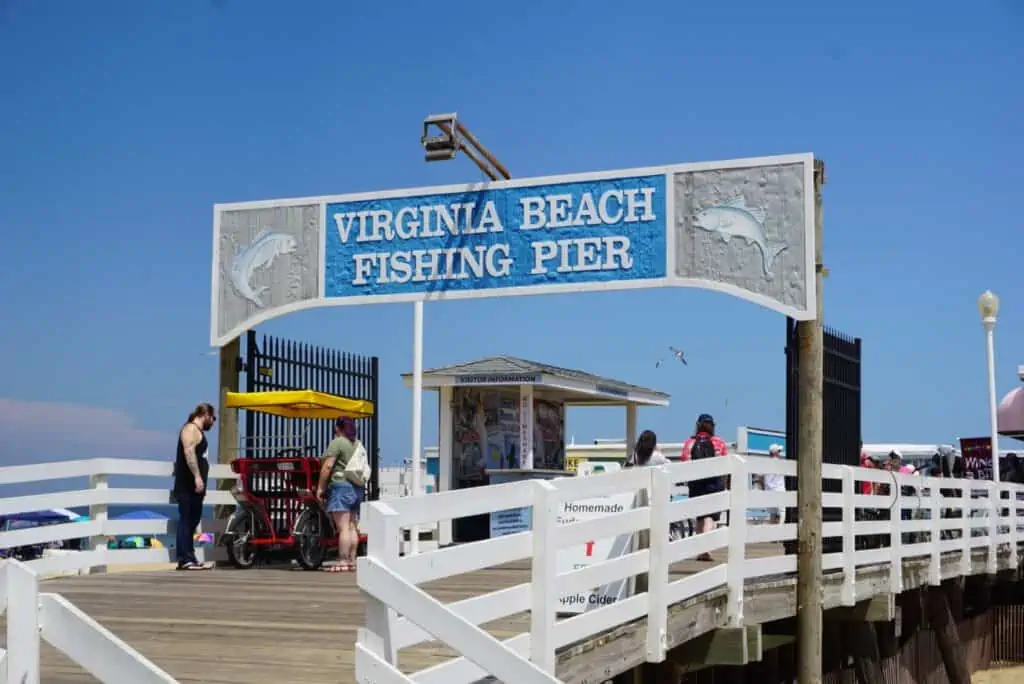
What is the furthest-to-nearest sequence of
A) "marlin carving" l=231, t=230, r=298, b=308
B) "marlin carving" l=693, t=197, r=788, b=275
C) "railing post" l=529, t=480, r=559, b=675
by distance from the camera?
"marlin carving" l=231, t=230, r=298, b=308 → "marlin carving" l=693, t=197, r=788, b=275 → "railing post" l=529, t=480, r=559, b=675

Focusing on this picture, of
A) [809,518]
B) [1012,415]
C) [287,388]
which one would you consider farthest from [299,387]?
[1012,415]

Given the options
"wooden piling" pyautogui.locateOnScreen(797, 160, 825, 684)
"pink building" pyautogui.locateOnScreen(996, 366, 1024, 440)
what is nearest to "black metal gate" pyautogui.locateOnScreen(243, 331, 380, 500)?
"wooden piling" pyautogui.locateOnScreen(797, 160, 825, 684)

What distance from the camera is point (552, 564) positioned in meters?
6.05

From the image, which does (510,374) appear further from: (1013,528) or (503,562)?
(503,562)

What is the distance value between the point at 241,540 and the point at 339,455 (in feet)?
4.84

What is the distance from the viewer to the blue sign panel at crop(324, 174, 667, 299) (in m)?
13.0

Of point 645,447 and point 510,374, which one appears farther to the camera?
point 510,374

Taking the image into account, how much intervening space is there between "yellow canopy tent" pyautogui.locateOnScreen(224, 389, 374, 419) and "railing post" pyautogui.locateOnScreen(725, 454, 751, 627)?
241 inches

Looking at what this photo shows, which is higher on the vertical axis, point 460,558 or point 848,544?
point 460,558

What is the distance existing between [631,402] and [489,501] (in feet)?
55.0

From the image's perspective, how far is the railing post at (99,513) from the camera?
496 inches

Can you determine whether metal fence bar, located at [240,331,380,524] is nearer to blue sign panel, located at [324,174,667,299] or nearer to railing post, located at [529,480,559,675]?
blue sign panel, located at [324,174,667,299]

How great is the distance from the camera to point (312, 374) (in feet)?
49.6

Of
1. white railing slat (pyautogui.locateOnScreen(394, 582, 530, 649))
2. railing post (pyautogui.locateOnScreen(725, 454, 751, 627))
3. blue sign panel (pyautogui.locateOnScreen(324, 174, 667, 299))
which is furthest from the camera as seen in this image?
blue sign panel (pyautogui.locateOnScreen(324, 174, 667, 299))
